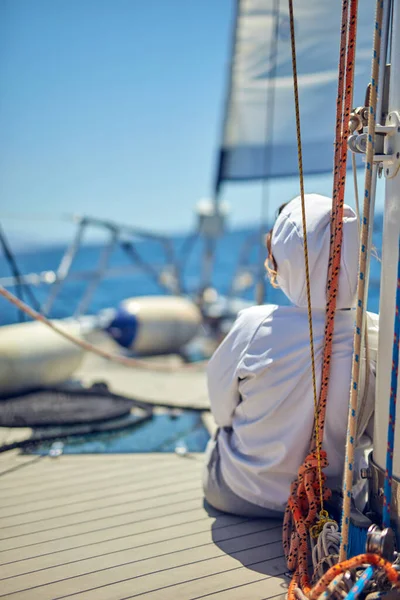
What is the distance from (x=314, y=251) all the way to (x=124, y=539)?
3.92 ft

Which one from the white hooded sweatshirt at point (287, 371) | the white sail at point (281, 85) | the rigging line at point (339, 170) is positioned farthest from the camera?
the white sail at point (281, 85)

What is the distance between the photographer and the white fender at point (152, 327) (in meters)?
6.16

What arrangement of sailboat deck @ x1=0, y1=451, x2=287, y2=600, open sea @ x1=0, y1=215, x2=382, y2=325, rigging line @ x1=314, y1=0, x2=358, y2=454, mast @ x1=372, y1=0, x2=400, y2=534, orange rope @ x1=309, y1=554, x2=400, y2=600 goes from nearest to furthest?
orange rope @ x1=309, y1=554, x2=400, y2=600, mast @ x1=372, y1=0, x2=400, y2=534, rigging line @ x1=314, y1=0, x2=358, y2=454, sailboat deck @ x1=0, y1=451, x2=287, y2=600, open sea @ x1=0, y1=215, x2=382, y2=325

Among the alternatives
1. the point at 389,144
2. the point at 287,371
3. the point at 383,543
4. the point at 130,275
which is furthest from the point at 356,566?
the point at 130,275

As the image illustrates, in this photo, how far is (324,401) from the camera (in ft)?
6.82

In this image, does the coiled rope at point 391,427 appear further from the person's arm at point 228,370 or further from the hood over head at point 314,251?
the person's arm at point 228,370

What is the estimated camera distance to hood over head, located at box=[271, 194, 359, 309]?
2.04 m

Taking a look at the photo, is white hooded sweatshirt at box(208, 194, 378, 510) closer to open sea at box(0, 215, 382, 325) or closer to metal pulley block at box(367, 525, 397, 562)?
open sea at box(0, 215, 382, 325)

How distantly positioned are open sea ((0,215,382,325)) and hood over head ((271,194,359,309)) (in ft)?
0.41

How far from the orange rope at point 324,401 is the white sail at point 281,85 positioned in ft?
2.00

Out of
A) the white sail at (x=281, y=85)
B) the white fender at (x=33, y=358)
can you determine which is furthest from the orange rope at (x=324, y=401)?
the white fender at (x=33, y=358)

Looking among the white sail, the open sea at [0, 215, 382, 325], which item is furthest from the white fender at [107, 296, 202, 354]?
the white sail

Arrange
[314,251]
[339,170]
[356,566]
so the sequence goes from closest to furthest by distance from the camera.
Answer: [356,566] → [339,170] → [314,251]

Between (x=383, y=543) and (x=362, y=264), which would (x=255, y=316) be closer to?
(x=362, y=264)
